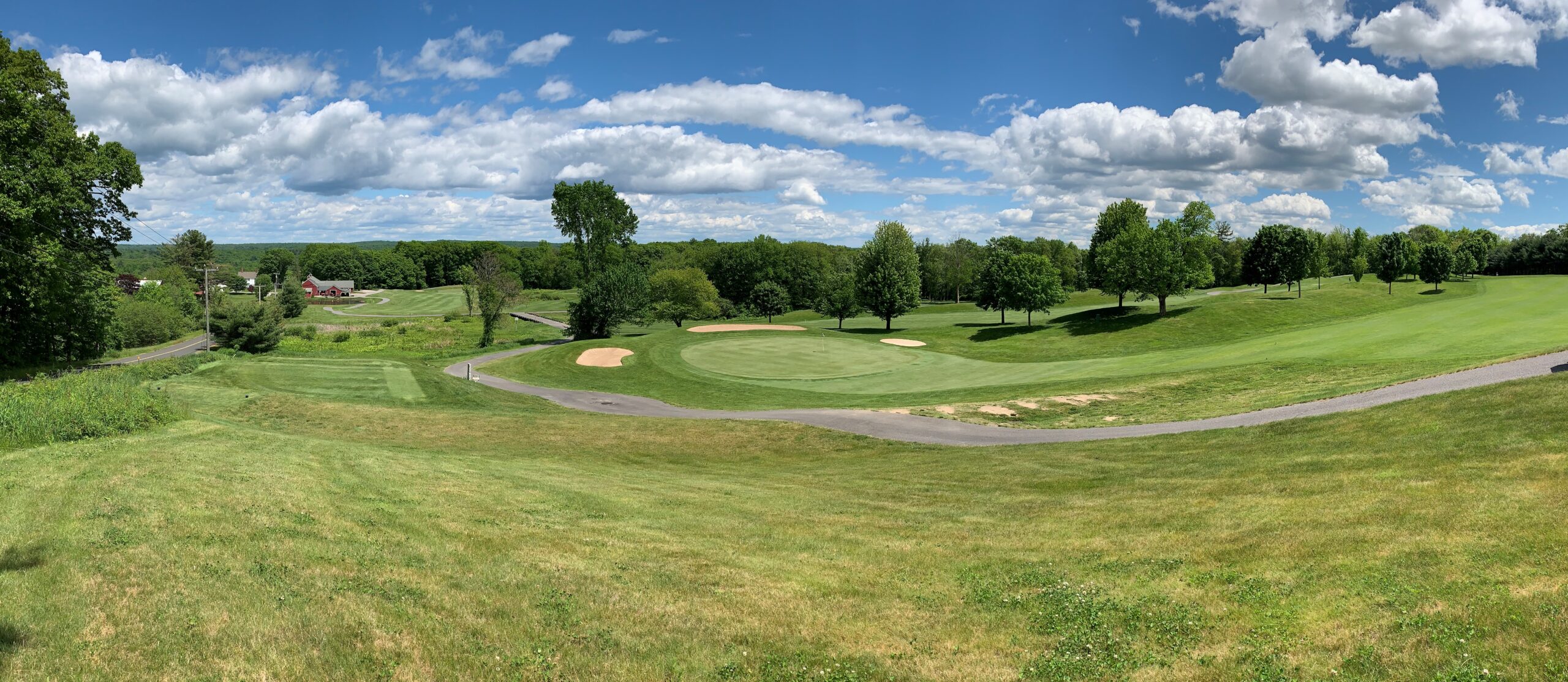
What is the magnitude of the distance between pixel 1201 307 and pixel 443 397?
63.0 metres

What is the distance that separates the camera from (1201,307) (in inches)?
2554

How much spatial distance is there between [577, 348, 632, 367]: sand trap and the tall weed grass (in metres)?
29.8

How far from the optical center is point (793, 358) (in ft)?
176

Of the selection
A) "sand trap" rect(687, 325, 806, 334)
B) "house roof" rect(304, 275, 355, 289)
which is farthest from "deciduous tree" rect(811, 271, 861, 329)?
"house roof" rect(304, 275, 355, 289)

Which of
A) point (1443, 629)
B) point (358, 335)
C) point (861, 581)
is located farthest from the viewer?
point (358, 335)

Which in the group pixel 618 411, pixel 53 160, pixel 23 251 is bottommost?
pixel 618 411

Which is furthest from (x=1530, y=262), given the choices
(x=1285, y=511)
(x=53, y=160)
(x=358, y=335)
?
(x=358, y=335)

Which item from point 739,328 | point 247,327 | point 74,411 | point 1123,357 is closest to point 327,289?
point 247,327

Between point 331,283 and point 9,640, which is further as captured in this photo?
point 331,283

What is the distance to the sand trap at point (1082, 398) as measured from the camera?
32656mm

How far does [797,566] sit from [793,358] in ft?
138

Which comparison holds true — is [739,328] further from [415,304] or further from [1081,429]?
[415,304]

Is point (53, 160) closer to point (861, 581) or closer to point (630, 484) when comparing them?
point (630, 484)

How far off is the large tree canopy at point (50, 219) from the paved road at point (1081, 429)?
25.4 meters
